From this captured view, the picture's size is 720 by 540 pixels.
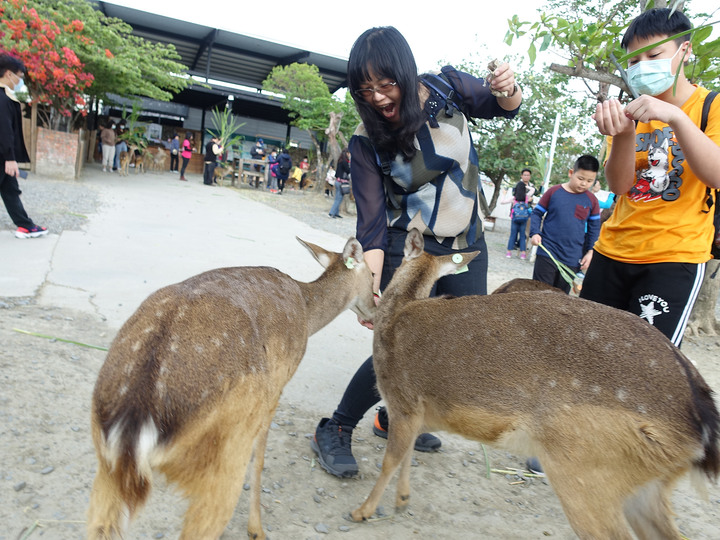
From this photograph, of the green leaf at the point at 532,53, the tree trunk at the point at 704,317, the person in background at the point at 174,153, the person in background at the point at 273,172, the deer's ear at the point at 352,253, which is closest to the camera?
the green leaf at the point at 532,53

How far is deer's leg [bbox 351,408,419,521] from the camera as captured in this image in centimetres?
273

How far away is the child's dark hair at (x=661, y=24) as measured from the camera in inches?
100.0

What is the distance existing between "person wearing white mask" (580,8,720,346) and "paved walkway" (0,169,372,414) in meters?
2.23

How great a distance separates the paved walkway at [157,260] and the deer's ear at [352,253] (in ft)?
3.52

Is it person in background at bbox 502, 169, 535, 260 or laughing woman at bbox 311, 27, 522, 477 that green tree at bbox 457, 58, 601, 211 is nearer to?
person in background at bbox 502, 169, 535, 260

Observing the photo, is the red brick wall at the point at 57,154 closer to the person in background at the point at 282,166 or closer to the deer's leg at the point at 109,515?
the person in background at the point at 282,166

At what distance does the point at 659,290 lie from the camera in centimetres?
264

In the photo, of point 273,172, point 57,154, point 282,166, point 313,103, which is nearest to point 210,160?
point 273,172

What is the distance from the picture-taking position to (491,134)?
714 inches

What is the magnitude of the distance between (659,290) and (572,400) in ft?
2.96

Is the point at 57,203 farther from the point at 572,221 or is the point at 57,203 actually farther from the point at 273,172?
the point at 273,172

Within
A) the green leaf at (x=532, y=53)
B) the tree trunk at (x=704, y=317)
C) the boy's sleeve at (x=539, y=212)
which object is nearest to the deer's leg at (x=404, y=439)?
the green leaf at (x=532, y=53)

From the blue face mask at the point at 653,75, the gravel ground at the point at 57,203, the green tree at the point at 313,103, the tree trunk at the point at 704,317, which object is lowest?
the gravel ground at the point at 57,203

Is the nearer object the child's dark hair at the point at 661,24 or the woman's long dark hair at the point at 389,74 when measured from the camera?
the child's dark hair at the point at 661,24
